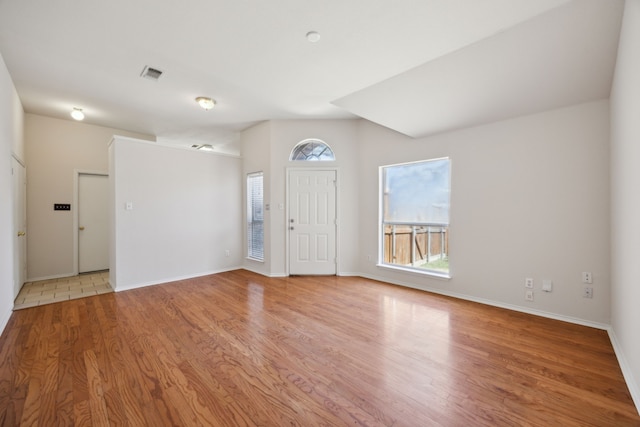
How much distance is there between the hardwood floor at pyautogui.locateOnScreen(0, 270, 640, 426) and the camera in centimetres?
160

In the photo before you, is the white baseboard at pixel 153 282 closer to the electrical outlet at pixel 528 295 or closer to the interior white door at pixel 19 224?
the interior white door at pixel 19 224

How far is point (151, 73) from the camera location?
3178 mm

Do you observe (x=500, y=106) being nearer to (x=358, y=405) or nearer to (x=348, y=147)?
(x=348, y=147)

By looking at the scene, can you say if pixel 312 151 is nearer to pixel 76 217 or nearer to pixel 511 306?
pixel 511 306

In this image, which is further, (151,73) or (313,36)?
(151,73)

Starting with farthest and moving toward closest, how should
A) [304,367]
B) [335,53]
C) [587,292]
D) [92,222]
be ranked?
[92,222] → [587,292] → [335,53] → [304,367]

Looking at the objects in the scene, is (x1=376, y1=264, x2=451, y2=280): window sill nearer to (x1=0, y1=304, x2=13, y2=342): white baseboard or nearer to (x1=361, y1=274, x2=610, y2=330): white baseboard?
(x1=361, y1=274, x2=610, y2=330): white baseboard

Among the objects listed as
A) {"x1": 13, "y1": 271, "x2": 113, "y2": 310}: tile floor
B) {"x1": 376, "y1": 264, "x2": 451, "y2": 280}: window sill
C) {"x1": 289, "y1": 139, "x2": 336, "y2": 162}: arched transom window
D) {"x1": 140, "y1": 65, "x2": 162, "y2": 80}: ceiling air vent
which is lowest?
{"x1": 13, "y1": 271, "x2": 113, "y2": 310}: tile floor

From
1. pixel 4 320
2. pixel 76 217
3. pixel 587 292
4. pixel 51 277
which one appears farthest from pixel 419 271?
pixel 51 277

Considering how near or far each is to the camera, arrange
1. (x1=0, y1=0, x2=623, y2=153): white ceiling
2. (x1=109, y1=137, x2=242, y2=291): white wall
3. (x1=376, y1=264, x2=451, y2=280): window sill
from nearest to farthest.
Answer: (x1=0, y1=0, x2=623, y2=153): white ceiling → (x1=376, y1=264, x2=451, y2=280): window sill → (x1=109, y1=137, x2=242, y2=291): white wall

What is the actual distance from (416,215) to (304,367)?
304cm

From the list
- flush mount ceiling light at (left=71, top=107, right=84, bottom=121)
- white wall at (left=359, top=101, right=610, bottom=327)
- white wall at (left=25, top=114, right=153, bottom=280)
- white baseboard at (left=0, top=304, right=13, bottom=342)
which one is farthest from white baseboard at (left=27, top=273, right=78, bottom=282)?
white wall at (left=359, top=101, right=610, bottom=327)

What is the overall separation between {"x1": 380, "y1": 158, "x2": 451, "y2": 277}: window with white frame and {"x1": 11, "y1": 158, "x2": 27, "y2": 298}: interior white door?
5.39 m

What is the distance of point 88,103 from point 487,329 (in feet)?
20.4
